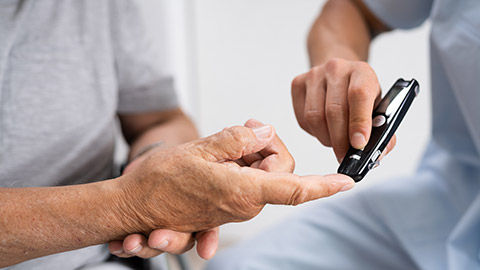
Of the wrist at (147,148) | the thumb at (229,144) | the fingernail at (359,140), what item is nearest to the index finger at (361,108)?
the fingernail at (359,140)

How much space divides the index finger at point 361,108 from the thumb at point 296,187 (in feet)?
0.22

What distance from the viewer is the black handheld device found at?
439 millimetres

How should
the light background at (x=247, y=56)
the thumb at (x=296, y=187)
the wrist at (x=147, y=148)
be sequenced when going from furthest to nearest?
the light background at (x=247, y=56) → the wrist at (x=147, y=148) → the thumb at (x=296, y=187)

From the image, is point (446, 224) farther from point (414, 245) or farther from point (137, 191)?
A: point (137, 191)

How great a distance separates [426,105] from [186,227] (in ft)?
3.08

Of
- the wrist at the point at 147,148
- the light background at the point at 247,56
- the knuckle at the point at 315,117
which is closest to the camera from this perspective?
the knuckle at the point at 315,117

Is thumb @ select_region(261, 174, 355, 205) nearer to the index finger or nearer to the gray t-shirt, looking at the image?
the index finger

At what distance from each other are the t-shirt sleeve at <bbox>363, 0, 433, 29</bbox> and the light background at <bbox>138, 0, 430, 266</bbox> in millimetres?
334

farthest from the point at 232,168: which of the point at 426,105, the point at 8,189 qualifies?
the point at 426,105

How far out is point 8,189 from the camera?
0.45 metres

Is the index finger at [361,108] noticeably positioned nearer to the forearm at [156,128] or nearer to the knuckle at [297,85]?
the knuckle at [297,85]

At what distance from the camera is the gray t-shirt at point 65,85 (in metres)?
0.55

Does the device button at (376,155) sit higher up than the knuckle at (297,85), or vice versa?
the knuckle at (297,85)

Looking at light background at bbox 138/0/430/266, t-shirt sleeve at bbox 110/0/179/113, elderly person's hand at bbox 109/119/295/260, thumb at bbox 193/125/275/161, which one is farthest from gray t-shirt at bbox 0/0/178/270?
light background at bbox 138/0/430/266
